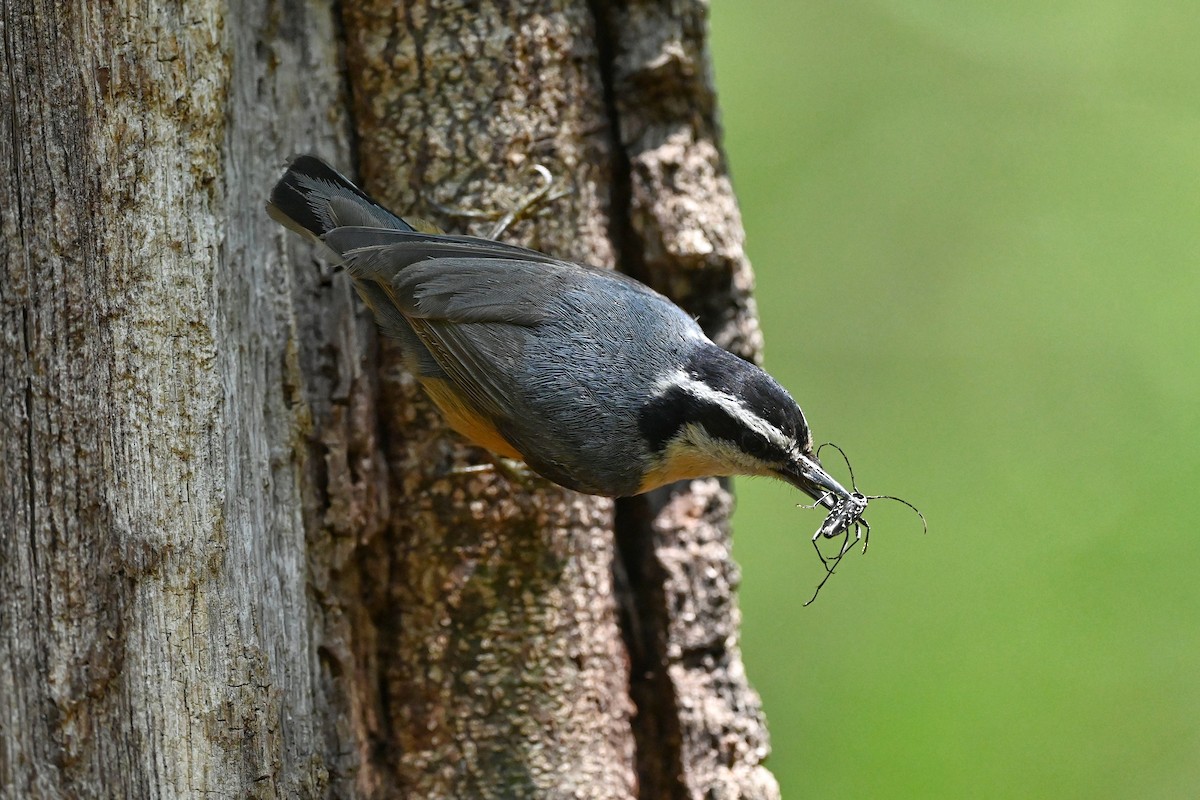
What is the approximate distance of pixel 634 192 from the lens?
3182 millimetres

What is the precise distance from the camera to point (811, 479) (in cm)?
282

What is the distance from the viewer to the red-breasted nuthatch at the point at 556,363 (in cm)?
281

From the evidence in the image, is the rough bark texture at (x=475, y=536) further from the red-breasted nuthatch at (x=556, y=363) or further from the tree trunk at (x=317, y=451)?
the red-breasted nuthatch at (x=556, y=363)

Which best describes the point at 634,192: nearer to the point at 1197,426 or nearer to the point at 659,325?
the point at 659,325

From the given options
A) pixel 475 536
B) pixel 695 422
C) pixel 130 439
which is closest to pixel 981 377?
pixel 695 422

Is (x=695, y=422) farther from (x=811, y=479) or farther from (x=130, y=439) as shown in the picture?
(x=130, y=439)

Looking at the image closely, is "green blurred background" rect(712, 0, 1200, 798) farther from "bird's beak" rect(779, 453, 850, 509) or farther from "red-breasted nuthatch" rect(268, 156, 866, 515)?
"red-breasted nuthatch" rect(268, 156, 866, 515)

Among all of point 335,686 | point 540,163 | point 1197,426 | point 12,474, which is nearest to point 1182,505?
point 1197,426

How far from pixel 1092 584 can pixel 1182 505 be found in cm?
47

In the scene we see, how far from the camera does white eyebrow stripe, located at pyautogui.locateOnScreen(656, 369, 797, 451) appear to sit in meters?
2.74

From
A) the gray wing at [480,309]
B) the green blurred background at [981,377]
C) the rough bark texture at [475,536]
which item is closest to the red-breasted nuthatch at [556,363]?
the gray wing at [480,309]

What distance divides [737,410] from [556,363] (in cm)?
49

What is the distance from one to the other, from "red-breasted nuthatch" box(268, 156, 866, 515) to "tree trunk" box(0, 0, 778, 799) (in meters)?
0.17

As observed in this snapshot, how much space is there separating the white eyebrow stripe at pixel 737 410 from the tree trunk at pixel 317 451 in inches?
19.3
